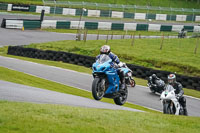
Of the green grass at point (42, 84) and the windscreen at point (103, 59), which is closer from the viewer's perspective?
the windscreen at point (103, 59)

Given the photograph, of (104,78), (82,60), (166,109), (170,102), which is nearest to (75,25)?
(82,60)

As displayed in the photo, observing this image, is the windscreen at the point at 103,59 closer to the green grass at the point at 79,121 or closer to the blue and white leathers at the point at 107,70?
the blue and white leathers at the point at 107,70

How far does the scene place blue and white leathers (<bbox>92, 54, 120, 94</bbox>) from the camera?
13055 millimetres

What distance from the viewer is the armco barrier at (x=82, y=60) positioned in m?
20.3

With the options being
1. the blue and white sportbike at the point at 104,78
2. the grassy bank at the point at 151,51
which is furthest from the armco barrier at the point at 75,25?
the blue and white sportbike at the point at 104,78

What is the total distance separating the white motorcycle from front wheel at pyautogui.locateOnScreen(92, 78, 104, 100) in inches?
71.8

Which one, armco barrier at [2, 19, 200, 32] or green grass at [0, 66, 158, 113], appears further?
armco barrier at [2, 19, 200, 32]

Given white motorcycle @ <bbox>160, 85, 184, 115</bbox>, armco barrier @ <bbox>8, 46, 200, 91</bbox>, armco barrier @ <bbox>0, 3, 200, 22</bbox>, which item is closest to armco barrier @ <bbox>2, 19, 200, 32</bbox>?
armco barrier @ <bbox>0, 3, 200, 22</bbox>

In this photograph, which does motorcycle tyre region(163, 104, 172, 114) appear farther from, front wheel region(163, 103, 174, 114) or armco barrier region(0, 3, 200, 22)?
armco barrier region(0, 3, 200, 22)

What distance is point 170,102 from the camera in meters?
12.8

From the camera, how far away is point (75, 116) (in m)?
8.76

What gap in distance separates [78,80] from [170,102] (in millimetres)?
7780

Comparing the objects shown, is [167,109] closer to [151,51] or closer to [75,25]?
[151,51]

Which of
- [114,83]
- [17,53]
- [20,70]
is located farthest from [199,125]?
[17,53]
